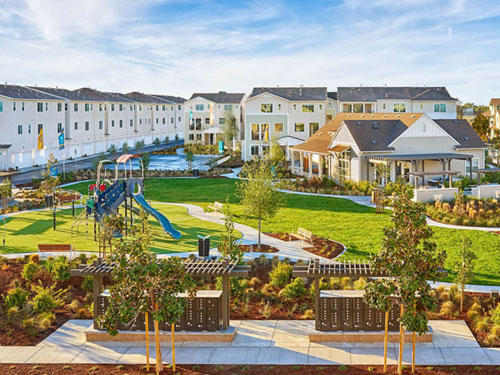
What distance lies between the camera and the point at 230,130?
78562 mm

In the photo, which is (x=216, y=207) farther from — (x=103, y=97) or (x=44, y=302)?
(x=103, y=97)

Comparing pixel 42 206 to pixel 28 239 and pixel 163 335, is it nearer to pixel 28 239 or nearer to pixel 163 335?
pixel 28 239

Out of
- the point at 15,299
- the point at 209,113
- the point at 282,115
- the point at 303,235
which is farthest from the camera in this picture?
the point at 209,113

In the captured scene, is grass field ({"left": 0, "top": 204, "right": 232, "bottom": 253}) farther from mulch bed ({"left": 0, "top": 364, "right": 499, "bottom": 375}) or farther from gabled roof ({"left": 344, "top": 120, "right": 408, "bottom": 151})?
gabled roof ({"left": 344, "top": 120, "right": 408, "bottom": 151})

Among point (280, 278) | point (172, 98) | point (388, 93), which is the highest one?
point (172, 98)

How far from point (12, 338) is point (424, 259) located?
416 inches

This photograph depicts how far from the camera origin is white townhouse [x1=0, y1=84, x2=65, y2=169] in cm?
5631

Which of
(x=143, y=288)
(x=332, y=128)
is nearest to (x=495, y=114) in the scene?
(x=332, y=128)

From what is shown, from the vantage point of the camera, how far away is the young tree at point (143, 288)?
11961 millimetres

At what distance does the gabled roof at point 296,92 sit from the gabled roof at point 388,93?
7.25 meters

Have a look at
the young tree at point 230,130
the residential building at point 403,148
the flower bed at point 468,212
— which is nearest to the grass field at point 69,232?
the flower bed at point 468,212

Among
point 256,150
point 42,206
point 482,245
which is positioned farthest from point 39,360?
point 256,150

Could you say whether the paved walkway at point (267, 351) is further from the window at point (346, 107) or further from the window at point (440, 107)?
the window at point (440, 107)

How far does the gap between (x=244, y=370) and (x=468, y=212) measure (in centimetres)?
2236
